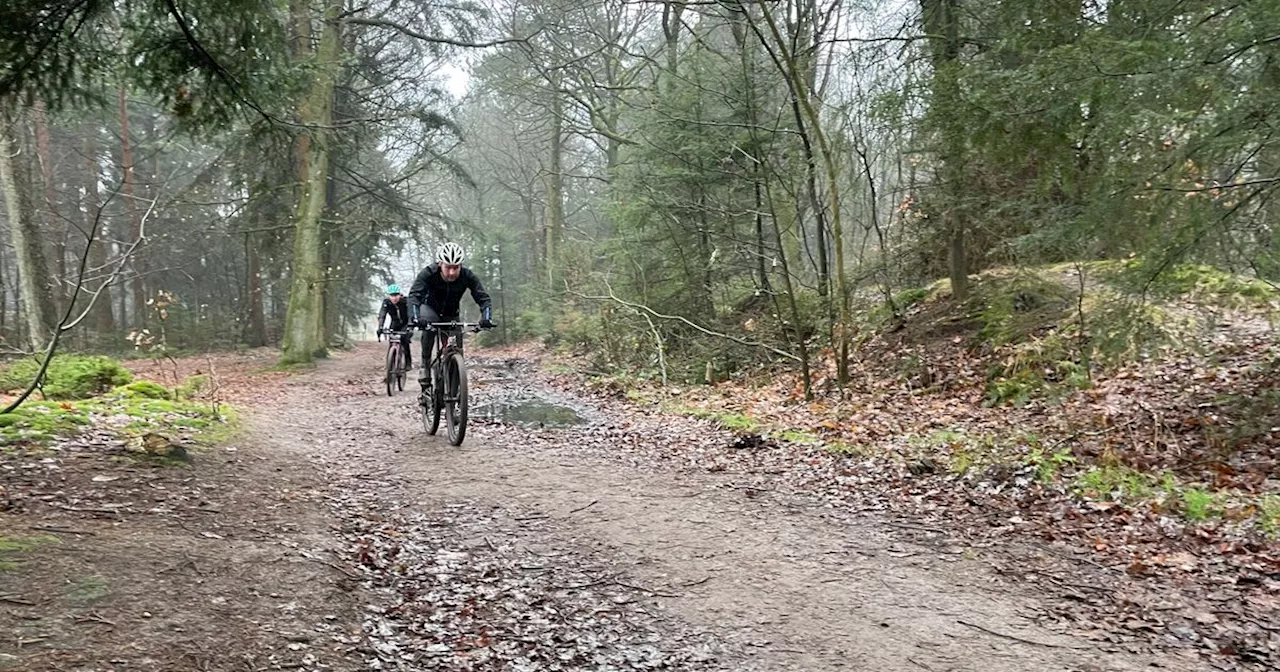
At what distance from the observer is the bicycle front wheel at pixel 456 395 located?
831 cm

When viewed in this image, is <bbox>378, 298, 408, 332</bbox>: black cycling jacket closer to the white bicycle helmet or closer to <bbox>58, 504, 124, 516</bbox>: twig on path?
the white bicycle helmet

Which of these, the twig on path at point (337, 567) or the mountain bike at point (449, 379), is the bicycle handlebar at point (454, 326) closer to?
the mountain bike at point (449, 379)

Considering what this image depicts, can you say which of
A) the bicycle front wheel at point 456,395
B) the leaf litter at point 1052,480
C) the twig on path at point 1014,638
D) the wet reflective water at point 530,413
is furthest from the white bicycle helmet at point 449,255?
the twig on path at point 1014,638

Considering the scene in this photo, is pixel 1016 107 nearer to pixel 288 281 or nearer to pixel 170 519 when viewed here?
pixel 170 519

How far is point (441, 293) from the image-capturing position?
8.87 metres

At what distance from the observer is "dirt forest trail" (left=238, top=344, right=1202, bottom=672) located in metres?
3.64

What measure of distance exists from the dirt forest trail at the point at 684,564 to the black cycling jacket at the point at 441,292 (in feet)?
5.42

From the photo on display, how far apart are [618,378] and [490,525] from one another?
9.64 m

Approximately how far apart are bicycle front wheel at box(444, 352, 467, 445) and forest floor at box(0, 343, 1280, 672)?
1123 mm

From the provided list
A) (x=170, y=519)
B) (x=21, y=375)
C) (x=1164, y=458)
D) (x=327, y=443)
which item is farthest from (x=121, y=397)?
(x=1164, y=458)

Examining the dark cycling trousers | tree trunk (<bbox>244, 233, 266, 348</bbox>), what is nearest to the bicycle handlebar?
the dark cycling trousers

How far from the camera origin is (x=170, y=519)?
183 inches

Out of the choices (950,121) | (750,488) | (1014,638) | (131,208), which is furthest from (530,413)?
(131,208)

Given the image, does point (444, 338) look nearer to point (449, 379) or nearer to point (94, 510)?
point (449, 379)
